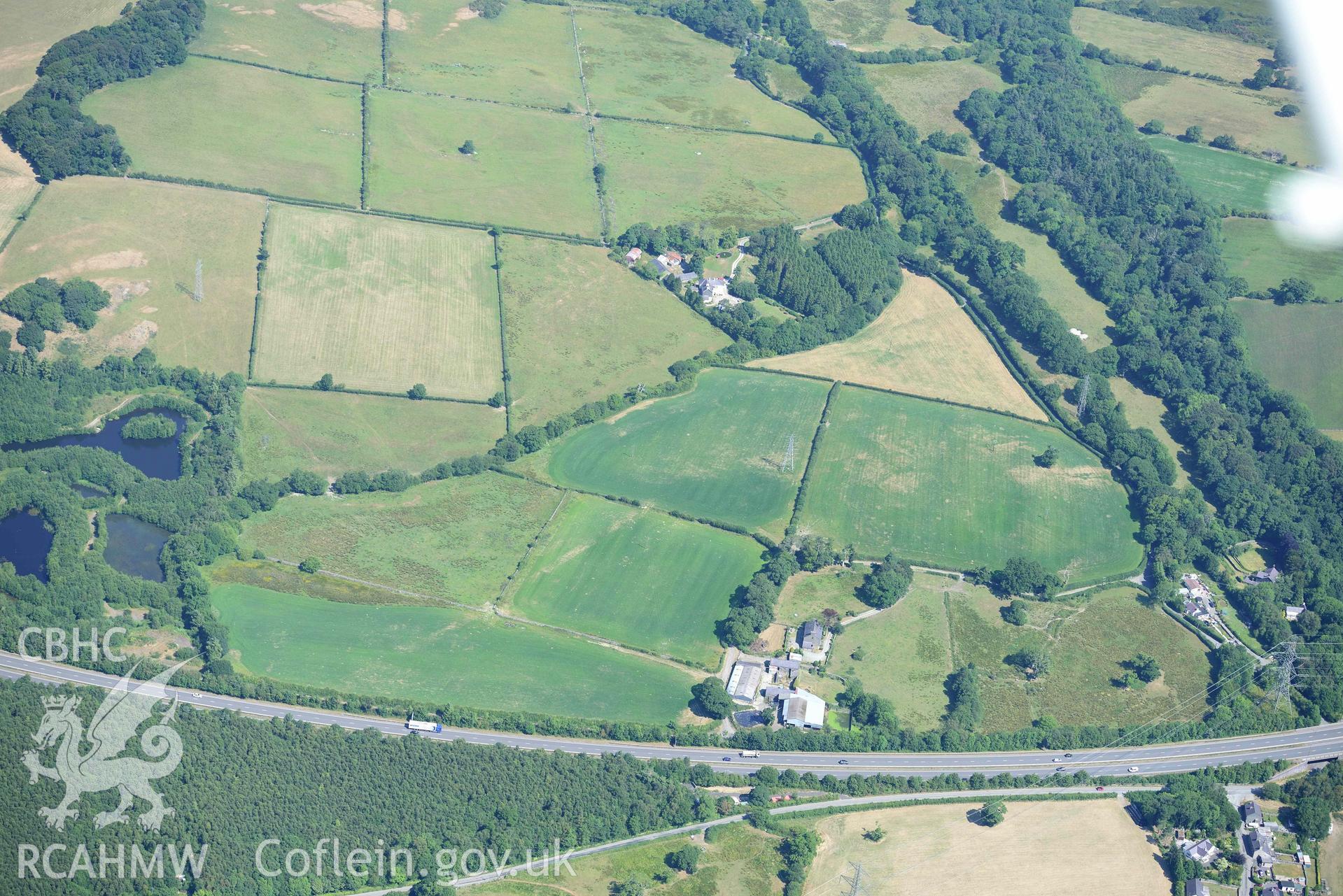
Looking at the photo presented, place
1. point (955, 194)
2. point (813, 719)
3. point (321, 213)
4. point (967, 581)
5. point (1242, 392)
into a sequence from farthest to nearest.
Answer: point (955, 194) → point (321, 213) → point (1242, 392) → point (967, 581) → point (813, 719)

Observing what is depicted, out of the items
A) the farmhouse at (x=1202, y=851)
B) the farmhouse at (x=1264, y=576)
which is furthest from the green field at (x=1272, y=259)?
the farmhouse at (x=1202, y=851)

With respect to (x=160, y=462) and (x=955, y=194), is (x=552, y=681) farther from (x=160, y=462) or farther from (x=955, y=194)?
(x=955, y=194)

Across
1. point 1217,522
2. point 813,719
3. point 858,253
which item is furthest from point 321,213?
point 1217,522

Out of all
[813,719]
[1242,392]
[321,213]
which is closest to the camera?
[813,719]

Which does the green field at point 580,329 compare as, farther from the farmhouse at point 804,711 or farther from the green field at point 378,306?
the farmhouse at point 804,711

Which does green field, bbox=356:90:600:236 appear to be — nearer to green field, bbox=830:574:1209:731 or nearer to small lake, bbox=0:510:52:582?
small lake, bbox=0:510:52:582

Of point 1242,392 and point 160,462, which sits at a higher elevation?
point 1242,392

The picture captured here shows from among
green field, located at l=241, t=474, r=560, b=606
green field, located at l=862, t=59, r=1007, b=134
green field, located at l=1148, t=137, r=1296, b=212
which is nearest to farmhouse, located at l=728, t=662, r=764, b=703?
green field, located at l=241, t=474, r=560, b=606
